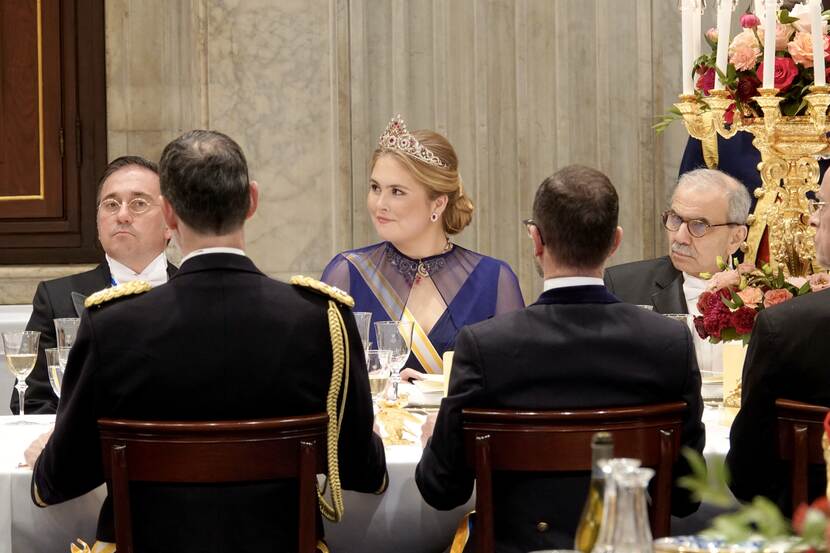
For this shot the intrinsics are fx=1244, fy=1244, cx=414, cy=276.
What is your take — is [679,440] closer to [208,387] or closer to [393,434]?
[393,434]

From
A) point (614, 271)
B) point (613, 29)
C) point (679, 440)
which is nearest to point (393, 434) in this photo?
point (679, 440)

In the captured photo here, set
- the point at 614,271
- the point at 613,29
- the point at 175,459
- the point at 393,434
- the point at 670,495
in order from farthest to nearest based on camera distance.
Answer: the point at 613,29 → the point at 614,271 → the point at 393,434 → the point at 670,495 → the point at 175,459

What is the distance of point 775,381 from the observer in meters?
2.34

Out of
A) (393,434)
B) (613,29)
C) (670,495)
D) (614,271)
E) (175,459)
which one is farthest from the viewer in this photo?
(613,29)

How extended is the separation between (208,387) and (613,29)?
3.85 meters

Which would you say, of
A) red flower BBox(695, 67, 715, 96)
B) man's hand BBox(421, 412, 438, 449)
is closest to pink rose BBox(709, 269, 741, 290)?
red flower BBox(695, 67, 715, 96)

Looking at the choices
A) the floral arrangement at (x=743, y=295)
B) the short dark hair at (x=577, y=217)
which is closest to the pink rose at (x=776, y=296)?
the floral arrangement at (x=743, y=295)

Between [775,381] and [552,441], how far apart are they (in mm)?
483

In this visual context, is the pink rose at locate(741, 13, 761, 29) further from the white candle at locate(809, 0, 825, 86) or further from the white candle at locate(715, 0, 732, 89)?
the white candle at locate(809, 0, 825, 86)

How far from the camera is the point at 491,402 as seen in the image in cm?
225

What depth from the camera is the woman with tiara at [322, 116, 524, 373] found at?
4.09m

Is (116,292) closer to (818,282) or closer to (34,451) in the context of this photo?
(34,451)

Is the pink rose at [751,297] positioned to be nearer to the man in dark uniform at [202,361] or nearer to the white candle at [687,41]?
the white candle at [687,41]

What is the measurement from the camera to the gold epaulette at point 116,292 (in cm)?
221
